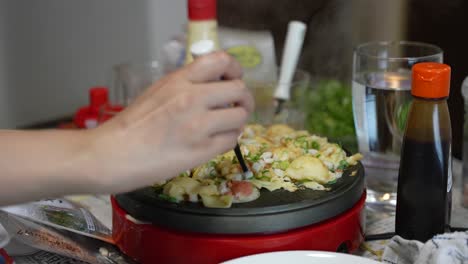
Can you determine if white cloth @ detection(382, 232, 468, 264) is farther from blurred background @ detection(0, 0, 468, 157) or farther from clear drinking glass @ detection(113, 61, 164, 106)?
clear drinking glass @ detection(113, 61, 164, 106)

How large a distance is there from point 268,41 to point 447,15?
38 cm

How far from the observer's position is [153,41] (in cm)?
226

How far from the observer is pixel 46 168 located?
0.69 metres

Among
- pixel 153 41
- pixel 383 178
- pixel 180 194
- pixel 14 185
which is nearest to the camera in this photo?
pixel 14 185

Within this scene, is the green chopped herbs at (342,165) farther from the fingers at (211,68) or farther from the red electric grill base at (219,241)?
the fingers at (211,68)

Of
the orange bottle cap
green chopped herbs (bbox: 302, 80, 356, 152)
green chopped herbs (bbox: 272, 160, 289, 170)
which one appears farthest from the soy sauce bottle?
green chopped herbs (bbox: 302, 80, 356, 152)

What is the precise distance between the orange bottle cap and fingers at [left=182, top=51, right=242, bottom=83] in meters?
0.23

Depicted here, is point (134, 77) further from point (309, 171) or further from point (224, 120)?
point (224, 120)

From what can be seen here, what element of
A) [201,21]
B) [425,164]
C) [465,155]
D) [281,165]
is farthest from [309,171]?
[201,21]

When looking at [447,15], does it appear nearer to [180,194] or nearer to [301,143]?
[301,143]

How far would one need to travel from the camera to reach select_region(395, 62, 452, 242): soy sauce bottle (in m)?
0.89

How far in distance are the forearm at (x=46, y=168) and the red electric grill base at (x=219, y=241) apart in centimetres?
21

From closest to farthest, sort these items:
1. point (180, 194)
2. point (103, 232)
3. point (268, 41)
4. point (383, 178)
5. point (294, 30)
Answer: point (180, 194) < point (103, 232) < point (383, 178) < point (294, 30) < point (268, 41)

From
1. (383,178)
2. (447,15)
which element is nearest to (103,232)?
(383,178)
